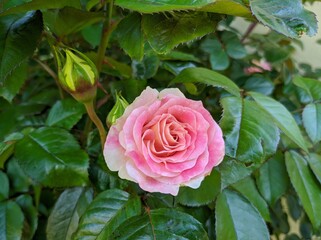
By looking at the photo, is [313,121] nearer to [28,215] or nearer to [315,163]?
[315,163]

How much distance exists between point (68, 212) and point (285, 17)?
267mm

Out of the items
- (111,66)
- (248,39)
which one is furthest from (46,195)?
(248,39)

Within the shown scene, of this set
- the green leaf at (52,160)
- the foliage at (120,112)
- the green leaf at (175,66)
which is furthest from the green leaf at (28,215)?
the green leaf at (175,66)

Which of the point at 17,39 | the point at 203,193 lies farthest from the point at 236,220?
the point at 17,39

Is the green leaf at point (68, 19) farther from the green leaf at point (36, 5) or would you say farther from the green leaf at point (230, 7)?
the green leaf at point (230, 7)

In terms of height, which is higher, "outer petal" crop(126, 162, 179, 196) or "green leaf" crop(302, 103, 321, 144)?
"outer petal" crop(126, 162, 179, 196)

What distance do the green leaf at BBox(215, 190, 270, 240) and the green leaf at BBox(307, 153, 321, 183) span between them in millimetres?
85

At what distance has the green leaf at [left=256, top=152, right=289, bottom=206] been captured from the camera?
1.48 feet

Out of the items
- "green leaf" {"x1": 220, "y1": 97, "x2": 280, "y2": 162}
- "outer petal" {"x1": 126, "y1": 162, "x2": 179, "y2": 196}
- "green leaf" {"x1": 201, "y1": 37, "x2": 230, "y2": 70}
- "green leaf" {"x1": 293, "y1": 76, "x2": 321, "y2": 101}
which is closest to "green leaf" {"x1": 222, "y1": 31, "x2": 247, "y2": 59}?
"green leaf" {"x1": 201, "y1": 37, "x2": 230, "y2": 70}

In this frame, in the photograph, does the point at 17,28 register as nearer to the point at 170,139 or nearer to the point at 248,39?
the point at 170,139

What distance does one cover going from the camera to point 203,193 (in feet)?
1.24

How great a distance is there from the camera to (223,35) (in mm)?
604

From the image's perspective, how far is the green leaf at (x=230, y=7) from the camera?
0.28 meters

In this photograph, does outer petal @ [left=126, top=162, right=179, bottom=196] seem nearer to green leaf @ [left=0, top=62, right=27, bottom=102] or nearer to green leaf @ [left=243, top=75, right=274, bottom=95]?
green leaf @ [left=0, top=62, right=27, bottom=102]
